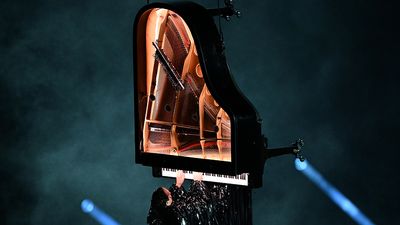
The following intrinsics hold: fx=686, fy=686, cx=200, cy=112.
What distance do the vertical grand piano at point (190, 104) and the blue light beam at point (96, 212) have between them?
2454 millimetres

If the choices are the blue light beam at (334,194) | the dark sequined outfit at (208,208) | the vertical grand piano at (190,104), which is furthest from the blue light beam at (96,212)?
the dark sequined outfit at (208,208)

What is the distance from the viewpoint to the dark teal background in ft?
22.4

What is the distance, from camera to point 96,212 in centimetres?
732

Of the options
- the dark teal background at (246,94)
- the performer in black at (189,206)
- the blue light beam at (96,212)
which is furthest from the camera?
the blue light beam at (96,212)

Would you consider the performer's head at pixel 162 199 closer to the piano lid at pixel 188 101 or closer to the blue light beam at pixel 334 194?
the piano lid at pixel 188 101

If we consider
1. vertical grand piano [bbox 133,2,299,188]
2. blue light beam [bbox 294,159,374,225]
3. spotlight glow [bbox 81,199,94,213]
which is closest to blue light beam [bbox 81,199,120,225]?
spotlight glow [bbox 81,199,94,213]

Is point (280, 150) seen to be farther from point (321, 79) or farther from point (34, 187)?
point (34, 187)

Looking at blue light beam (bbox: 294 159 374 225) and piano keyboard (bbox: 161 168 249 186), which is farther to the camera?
blue light beam (bbox: 294 159 374 225)

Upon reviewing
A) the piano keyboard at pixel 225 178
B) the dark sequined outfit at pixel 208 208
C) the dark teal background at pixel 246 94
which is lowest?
the dark sequined outfit at pixel 208 208

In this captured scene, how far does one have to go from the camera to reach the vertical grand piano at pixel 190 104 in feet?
13.9

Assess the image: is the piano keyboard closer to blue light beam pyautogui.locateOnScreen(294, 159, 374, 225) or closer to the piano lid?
the piano lid

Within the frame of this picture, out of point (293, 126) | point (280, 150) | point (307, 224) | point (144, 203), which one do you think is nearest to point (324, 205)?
point (307, 224)

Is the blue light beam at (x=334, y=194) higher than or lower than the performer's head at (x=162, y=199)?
higher

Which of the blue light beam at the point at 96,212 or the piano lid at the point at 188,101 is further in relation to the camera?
the blue light beam at the point at 96,212
